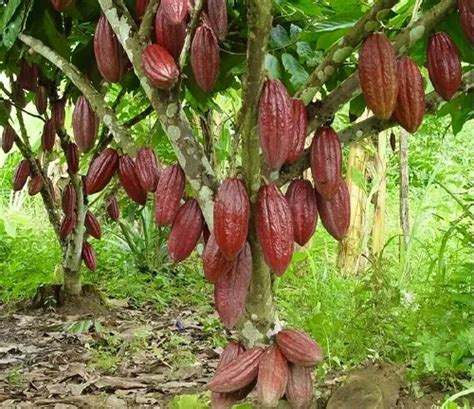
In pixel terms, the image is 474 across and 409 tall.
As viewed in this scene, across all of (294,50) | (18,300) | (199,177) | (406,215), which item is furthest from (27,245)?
(199,177)

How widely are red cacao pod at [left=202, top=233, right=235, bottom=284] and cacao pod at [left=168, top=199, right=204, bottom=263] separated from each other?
0.33 ft

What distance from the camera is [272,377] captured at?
47.8 inches

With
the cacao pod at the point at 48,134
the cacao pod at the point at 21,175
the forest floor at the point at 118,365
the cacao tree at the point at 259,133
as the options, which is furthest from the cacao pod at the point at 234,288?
the cacao pod at the point at 21,175

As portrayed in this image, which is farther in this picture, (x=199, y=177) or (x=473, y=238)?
(x=473, y=238)

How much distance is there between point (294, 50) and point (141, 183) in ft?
1.92

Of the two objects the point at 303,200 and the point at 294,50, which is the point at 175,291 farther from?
the point at 303,200

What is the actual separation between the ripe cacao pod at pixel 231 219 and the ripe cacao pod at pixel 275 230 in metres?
0.03

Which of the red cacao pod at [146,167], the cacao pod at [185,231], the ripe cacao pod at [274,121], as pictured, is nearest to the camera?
the ripe cacao pod at [274,121]

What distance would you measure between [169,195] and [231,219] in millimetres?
251

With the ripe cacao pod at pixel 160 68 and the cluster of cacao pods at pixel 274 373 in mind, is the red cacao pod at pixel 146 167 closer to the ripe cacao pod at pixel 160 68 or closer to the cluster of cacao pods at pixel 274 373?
the ripe cacao pod at pixel 160 68

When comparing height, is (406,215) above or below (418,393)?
above

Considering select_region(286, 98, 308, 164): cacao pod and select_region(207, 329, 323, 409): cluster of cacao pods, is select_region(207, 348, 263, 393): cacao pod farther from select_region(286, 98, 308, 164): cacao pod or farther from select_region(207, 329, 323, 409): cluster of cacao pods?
select_region(286, 98, 308, 164): cacao pod

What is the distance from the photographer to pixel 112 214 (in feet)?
10.5

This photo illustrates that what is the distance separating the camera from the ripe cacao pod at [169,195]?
1297 mm
